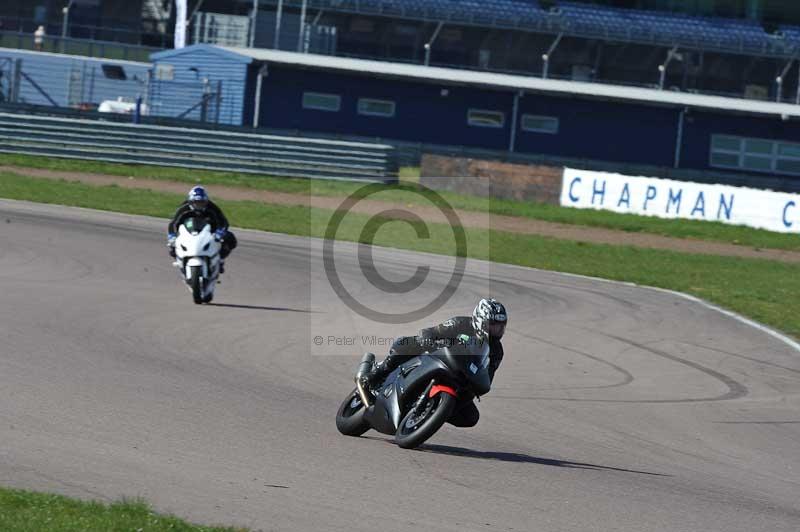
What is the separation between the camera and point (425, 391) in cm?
857

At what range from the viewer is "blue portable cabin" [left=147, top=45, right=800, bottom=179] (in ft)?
155

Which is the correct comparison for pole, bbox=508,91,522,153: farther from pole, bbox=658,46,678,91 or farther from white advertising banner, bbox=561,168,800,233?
white advertising banner, bbox=561,168,800,233

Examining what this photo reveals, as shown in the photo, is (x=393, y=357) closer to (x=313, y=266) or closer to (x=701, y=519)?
(x=701, y=519)

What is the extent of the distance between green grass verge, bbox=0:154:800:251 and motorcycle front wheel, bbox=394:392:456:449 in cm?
2338

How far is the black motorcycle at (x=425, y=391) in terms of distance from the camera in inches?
332

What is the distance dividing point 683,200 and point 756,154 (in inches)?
681

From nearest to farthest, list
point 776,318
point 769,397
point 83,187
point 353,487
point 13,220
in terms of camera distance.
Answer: point 353,487 → point 769,397 → point 776,318 → point 13,220 → point 83,187

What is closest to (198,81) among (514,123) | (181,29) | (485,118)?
(181,29)

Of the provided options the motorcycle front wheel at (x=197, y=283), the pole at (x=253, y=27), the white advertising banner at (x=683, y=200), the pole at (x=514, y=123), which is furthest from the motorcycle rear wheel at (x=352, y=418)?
the pole at (x=253, y=27)

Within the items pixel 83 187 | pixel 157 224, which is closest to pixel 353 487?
pixel 157 224

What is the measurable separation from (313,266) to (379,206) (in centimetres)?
1319

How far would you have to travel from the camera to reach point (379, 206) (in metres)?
33.4

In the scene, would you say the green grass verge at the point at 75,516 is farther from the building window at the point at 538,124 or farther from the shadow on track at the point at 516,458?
the building window at the point at 538,124

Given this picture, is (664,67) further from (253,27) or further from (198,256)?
(198,256)
